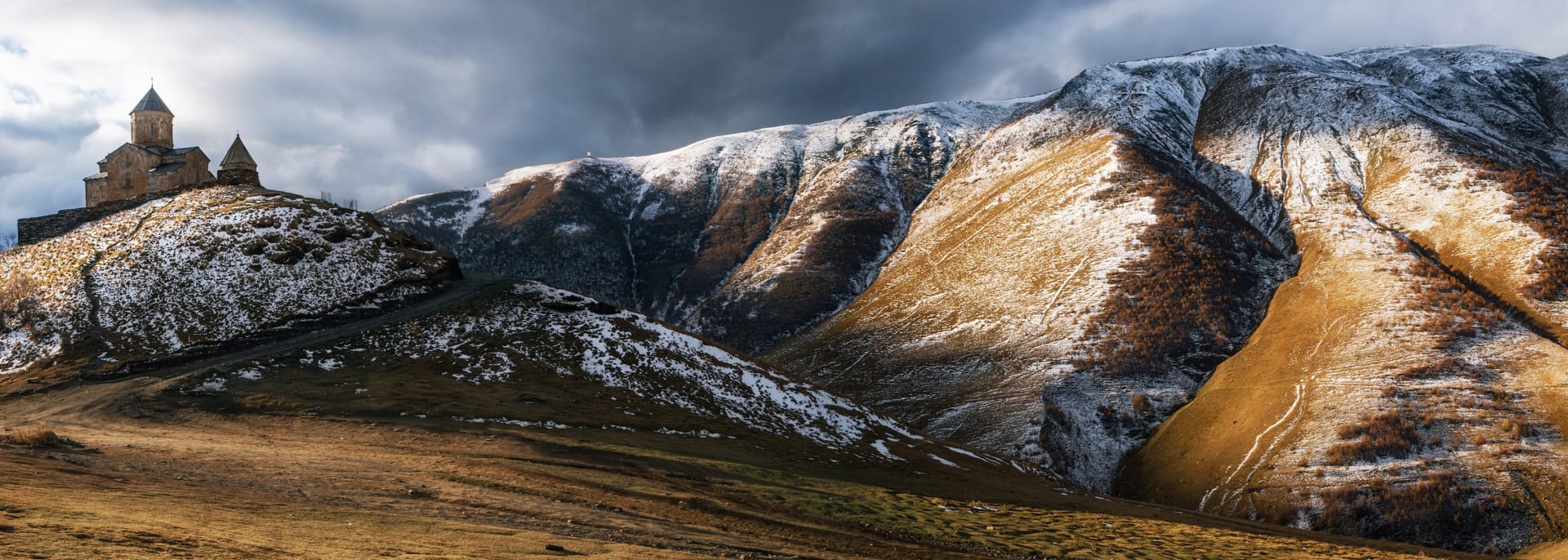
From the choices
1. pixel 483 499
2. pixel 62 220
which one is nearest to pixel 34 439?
pixel 483 499

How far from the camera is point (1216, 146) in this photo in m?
159

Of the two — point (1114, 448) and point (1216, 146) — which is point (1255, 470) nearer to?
point (1114, 448)

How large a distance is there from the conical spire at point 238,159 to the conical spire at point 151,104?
15059mm

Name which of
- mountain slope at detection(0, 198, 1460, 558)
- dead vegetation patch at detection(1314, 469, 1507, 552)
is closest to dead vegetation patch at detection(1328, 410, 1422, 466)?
dead vegetation patch at detection(1314, 469, 1507, 552)

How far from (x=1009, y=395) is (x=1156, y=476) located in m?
18.7

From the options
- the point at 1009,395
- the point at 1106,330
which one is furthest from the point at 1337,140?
the point at 1009,395

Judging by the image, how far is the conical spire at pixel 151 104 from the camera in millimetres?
94562

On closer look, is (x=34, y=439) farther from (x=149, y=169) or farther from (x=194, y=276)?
(x=149, y=169)

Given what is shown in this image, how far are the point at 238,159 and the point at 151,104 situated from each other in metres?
18.0

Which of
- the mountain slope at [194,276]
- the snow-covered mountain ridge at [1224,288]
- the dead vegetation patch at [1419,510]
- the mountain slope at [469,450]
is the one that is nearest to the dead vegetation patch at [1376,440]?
the snow-covered mountain ridge at [1224,288]

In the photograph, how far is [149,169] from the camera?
90.4 m

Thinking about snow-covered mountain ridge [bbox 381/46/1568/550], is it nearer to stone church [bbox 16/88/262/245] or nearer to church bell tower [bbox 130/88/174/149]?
stone church [bbox 16/88/262/245]

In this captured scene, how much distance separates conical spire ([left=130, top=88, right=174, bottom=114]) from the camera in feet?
310

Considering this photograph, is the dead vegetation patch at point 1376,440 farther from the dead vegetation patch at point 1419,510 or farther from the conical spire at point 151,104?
the conical spire at point 151,104
